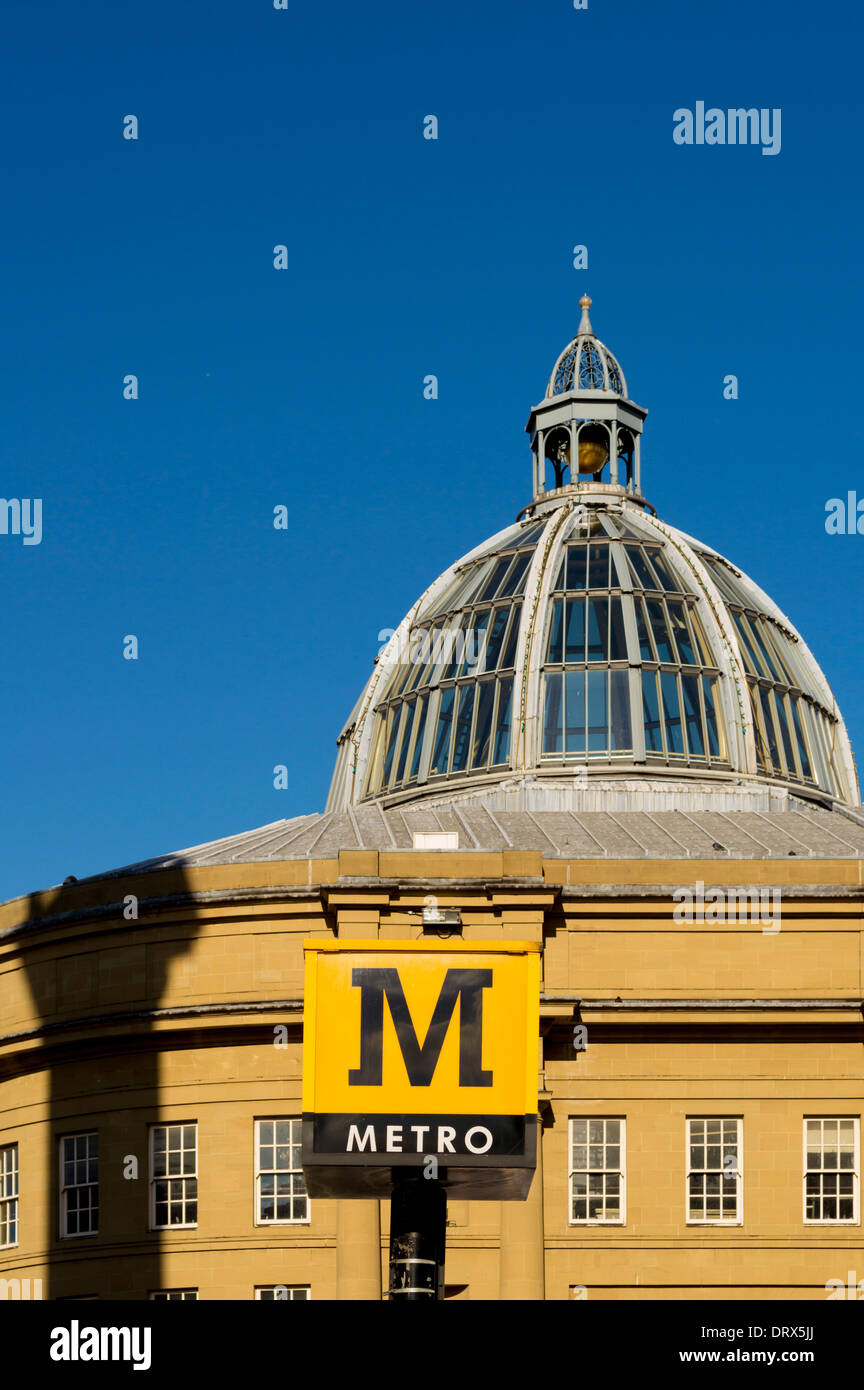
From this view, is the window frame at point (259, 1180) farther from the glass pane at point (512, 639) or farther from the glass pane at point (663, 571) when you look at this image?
the glass pane at point (663, 571)

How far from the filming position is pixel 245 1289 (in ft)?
162

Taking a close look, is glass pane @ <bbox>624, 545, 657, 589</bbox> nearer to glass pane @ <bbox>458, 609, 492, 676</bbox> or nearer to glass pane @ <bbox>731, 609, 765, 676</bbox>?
glass pane @ <bbox>731, 609, 765, 676</bbox>

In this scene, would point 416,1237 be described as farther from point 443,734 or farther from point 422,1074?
point 443,734

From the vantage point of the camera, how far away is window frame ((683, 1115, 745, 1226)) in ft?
162

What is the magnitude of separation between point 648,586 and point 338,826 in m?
13.3

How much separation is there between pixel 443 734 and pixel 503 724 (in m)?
2.19

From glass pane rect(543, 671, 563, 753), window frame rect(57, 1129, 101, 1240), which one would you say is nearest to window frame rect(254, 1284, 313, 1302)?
window frame rect(57, 1129, 101, 1240)

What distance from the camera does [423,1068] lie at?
89.2 ft

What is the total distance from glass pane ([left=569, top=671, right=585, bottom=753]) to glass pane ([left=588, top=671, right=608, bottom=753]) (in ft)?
0.64

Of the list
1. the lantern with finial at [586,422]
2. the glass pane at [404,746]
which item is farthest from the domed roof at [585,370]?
the glass pane at [404,746]

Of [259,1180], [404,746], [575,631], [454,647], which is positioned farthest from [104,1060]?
[575,631]

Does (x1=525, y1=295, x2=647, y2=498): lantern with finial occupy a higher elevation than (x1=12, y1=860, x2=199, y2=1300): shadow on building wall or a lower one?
higher
